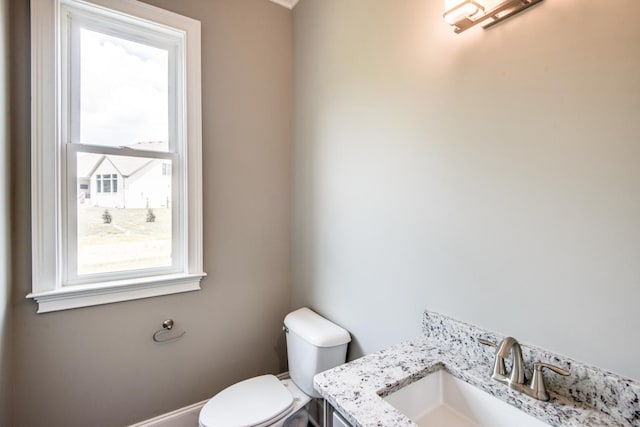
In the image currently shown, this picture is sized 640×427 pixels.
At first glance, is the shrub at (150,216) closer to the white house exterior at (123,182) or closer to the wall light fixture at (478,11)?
the white house exterior at (123,182)

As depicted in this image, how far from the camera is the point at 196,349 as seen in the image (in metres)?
1.75

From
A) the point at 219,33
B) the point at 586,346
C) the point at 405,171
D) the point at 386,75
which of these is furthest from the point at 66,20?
the point at 586,346

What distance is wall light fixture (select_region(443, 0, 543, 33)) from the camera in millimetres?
856

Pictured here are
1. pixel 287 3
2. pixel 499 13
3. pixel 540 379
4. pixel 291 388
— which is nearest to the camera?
pixel 540 379

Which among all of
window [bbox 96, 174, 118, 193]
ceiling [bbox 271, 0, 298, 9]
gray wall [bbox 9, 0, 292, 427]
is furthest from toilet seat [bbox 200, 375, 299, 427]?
ceiling [bbox 271, 0, 298, 9]

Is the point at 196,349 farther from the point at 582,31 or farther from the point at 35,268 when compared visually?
the point at 582,31

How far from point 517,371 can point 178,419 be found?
1.80 metres

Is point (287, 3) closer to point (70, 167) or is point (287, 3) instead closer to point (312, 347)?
point (70, 167)

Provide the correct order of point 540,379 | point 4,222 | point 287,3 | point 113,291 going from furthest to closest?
1. point 287,3
2. point 113,291
3. point 4,222
4. point 540,379

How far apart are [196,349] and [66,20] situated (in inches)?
74.0

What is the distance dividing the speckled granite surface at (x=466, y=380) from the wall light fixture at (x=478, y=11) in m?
1.01

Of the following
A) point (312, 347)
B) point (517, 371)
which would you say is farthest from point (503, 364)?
point (312, 347)

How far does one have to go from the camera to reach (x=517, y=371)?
82 cm

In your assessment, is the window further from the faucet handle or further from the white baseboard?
the faucet handle
